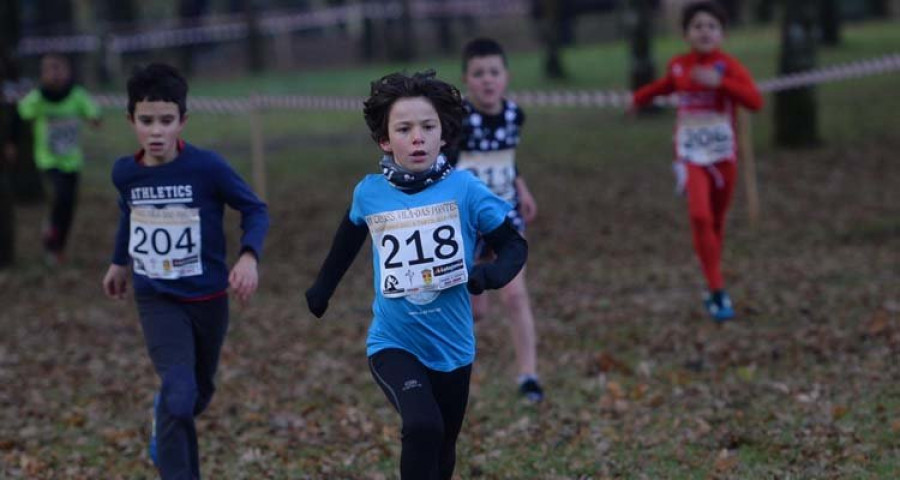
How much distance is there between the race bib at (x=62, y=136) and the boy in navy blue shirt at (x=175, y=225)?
27.8ft

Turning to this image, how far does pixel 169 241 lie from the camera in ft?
21.3

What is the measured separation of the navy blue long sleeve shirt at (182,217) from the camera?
6484mm

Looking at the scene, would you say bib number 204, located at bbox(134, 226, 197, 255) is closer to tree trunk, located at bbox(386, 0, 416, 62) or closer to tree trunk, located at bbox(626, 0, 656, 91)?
tree trunk, located at bbox(626, 0, 656, 91)

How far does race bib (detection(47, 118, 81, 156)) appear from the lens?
1470 centimetres

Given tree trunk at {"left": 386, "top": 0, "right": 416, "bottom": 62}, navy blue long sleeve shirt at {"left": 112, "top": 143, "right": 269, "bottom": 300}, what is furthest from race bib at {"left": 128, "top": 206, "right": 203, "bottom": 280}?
A: tree trunk at {"left": 386, "top": 0, "right": 416, "bottom": 62}

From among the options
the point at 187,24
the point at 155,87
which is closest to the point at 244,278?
the point at 155,87

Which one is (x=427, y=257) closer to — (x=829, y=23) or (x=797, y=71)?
(x=797, y=71)

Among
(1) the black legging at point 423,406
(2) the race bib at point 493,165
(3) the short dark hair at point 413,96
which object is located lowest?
(1) the black legging at point 423,406

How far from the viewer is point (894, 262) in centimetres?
1283

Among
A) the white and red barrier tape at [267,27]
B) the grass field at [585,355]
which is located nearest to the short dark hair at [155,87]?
the grass field at [585,355]

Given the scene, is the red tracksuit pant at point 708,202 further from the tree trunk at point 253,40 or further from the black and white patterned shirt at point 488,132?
the tree trunk at point 253,40

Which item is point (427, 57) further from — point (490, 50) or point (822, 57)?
point (490, 50)

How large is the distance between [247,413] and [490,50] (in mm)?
2730

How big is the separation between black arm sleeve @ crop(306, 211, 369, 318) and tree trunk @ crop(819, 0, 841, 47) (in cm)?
3132
